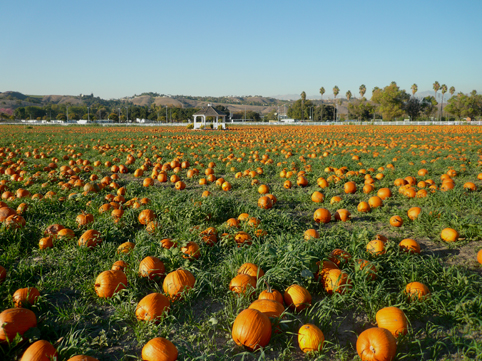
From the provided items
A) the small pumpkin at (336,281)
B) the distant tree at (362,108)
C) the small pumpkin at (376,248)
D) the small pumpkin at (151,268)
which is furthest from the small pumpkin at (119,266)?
the distant tree at (362,108)

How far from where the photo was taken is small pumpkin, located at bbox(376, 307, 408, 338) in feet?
7.89

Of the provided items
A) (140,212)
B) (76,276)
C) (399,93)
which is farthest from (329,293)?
(399,93)

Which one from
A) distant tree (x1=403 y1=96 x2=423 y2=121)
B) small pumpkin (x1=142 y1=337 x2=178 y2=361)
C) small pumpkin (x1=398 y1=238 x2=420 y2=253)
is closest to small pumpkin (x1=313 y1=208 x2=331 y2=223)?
small pumpkin (x1=398 y1=238 x2=420 y2=253)

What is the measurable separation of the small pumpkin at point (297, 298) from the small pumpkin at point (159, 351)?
1.05 m

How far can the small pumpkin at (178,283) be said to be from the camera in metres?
2.87

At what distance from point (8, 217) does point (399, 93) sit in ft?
280

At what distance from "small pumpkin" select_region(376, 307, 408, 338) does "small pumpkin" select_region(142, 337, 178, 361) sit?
165 cm

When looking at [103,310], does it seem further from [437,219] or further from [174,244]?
[437,219]

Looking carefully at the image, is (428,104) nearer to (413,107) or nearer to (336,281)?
(413,107)

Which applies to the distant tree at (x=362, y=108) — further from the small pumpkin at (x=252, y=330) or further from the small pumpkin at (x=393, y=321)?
the small pumpkin at (x=252, y=330)

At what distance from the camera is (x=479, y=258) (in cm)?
357

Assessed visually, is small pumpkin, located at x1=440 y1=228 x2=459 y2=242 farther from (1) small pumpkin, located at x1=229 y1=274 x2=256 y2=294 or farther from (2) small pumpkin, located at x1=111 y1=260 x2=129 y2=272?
(2) small pumpkin, located at x1=111 y1=260 x2=129 y2=272

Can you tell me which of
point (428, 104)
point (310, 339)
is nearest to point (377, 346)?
point (310, 339)

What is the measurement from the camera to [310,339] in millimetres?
2264
